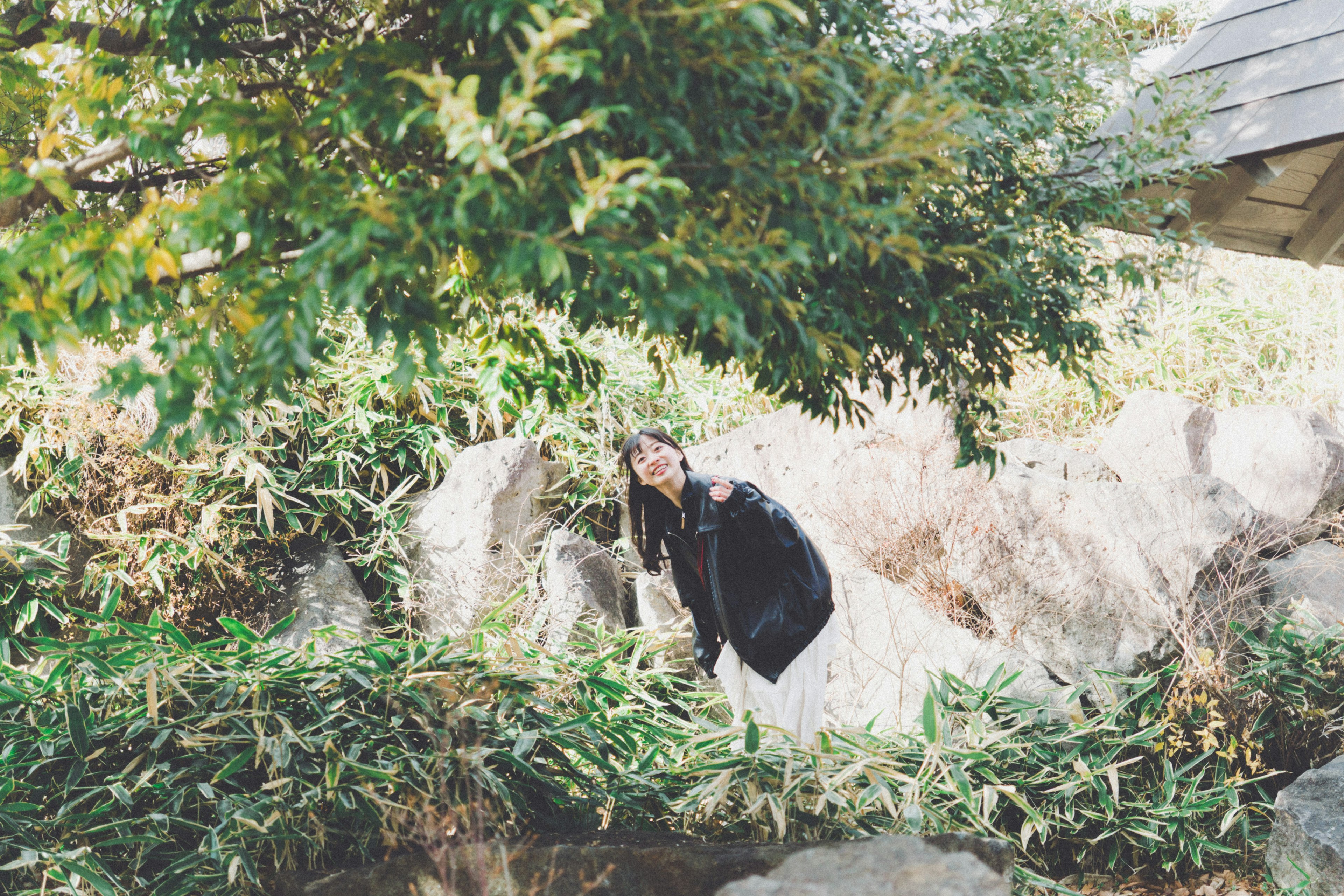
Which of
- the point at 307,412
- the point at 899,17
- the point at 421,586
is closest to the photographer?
the point at 899,17

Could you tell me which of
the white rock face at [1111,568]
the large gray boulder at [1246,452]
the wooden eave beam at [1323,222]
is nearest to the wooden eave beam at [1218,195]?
the wooden eave beam at [1323,222]

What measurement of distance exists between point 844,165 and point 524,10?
0.58 metres

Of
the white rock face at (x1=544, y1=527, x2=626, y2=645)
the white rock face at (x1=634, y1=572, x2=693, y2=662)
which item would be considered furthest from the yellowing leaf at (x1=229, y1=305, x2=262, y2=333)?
the white rock face at (x1=634, y1=572, x2=693, y2=662)

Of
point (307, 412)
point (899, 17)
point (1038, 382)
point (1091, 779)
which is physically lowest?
point (307, 412)

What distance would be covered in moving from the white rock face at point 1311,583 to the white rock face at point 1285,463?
11.1 inches

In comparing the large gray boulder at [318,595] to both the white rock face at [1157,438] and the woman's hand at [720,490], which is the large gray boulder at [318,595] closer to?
the woman's hand at [720,490]

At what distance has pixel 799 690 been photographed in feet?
11.2

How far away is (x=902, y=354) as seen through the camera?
2.42m

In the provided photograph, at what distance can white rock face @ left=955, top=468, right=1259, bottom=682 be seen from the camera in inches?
170

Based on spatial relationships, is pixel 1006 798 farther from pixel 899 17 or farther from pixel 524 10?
pixel 524 10

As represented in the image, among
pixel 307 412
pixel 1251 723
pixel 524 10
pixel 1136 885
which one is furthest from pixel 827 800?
pixel 307 412

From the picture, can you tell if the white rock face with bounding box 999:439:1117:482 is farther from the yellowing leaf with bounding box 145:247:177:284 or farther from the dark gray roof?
the yellowing leaf with bounding box 145:247:177:284

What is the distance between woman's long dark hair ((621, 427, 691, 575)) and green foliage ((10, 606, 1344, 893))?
1.68 ft

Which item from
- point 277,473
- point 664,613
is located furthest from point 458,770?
point 277,473
